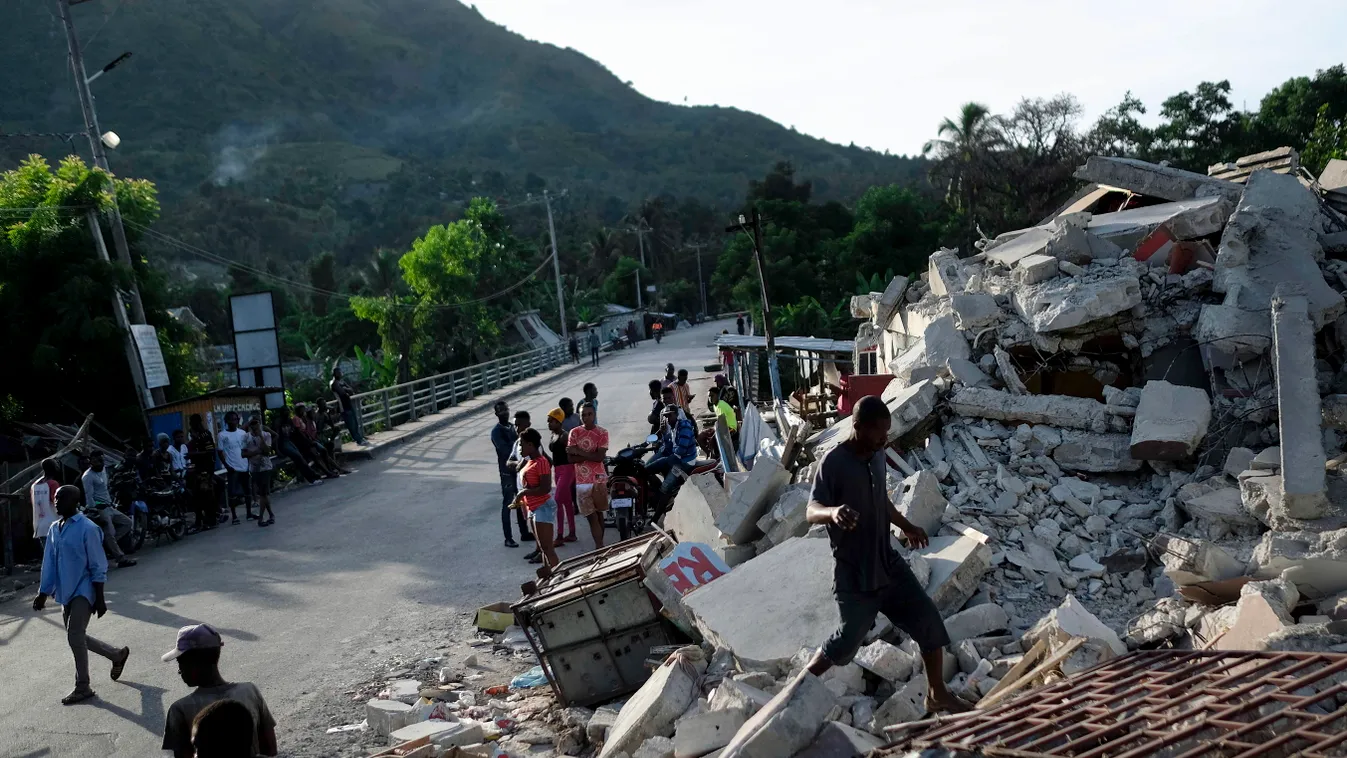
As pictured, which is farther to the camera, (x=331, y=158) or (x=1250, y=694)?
(x=331, y=158)

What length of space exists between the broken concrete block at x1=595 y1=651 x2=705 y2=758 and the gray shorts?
1059 mm

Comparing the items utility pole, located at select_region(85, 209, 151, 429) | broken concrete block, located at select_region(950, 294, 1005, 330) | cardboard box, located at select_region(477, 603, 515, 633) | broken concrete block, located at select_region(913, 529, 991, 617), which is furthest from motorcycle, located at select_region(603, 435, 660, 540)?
utility pole, located at select_region(85, 209, 151, 429)

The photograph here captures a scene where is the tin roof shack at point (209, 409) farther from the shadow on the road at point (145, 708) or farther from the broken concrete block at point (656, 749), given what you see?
the broken concrete block at point (656, 749)

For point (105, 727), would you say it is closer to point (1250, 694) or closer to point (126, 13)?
point (1250, 694)

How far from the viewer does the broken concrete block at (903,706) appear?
187 inches

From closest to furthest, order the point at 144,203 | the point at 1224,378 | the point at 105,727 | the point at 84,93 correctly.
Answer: the point at 105,727 → the point at 1224,378 → the point at 84,93 → the point at 144,203

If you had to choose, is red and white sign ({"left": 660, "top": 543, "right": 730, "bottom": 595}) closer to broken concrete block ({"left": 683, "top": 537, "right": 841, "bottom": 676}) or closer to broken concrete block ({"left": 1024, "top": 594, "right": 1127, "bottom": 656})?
broken concrete block ({"left": 683, "top": 537, "right": 841, "bottom": 676})

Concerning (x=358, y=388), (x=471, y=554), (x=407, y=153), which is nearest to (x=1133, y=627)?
(x=471, y=554)

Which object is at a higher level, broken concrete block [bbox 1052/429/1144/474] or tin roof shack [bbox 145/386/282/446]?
tin roof shack [bbox 145/386/282/446]

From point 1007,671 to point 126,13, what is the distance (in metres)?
207

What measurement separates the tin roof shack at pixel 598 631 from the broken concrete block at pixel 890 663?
166 centimetres

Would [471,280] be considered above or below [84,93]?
below

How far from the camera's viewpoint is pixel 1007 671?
4969mm

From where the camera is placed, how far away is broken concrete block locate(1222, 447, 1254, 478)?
6.71 metres
